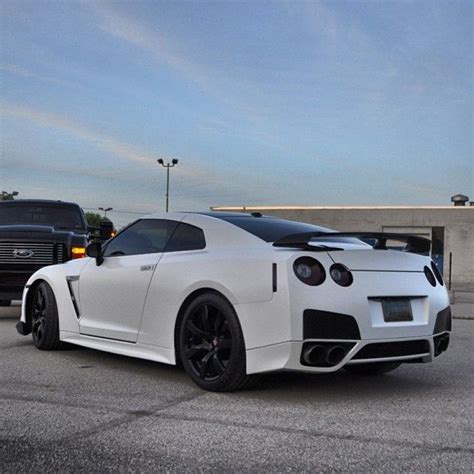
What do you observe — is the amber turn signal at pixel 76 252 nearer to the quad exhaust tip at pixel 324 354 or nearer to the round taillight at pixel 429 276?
the round taillight at pixel 429 276

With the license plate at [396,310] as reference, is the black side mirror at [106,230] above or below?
above

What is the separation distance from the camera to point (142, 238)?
6.06 m

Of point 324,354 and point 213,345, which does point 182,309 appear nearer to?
point 213,345

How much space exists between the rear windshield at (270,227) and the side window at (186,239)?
0.90ft

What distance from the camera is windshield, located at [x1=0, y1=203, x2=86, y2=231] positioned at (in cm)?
1122

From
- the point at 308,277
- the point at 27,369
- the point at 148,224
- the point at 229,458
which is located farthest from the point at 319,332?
the point at 27,369

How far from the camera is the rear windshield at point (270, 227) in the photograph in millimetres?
5137

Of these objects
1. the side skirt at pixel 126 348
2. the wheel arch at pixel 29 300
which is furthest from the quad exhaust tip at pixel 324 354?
the wheel arch at pixel 29 300

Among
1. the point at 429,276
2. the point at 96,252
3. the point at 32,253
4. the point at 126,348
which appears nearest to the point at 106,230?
the point at 32,253

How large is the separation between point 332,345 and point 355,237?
2.82 feet

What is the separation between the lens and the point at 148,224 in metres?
6.12

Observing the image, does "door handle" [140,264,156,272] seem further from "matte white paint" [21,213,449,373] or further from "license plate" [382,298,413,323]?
"license plate" [382,298,413,323]

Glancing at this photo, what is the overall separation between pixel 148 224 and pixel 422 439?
327 cm

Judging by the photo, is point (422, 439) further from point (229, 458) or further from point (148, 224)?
point (148, 224)
